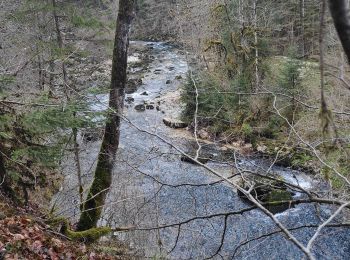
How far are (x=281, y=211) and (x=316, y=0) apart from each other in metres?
18.0

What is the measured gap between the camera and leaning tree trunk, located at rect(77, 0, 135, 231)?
6320mm

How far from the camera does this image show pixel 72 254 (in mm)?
5297

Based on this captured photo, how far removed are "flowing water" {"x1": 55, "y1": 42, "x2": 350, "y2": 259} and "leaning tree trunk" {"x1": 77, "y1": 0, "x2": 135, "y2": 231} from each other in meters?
0.32

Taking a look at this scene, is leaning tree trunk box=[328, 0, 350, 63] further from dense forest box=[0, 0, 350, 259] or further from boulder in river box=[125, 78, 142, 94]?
boulder in river box=[125, 78, 142, 94]

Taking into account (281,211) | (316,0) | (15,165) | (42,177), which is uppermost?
(316,0)

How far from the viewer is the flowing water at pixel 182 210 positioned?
740cm

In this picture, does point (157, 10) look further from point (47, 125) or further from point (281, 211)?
point (47, 125)

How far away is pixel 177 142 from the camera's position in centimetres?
1474

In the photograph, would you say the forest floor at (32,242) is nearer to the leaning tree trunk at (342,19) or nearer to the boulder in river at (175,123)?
the leaning tree trunk at (342,19)

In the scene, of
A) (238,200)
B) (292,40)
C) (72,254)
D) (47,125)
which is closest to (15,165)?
(47,125)

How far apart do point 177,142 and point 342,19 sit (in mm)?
13379

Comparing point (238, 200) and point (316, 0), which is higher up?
point (316, 0)

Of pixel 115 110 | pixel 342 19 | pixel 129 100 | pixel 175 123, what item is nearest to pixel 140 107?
pixel 129 100

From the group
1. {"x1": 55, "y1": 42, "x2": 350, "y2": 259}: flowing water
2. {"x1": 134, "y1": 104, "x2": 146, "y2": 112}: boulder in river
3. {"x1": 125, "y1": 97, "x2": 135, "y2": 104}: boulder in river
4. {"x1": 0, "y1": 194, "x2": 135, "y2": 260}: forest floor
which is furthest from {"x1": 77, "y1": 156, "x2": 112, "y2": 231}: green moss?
{"x1": 125, "y1": 97, "x2": 135, "y2": 104}: boulder in river
